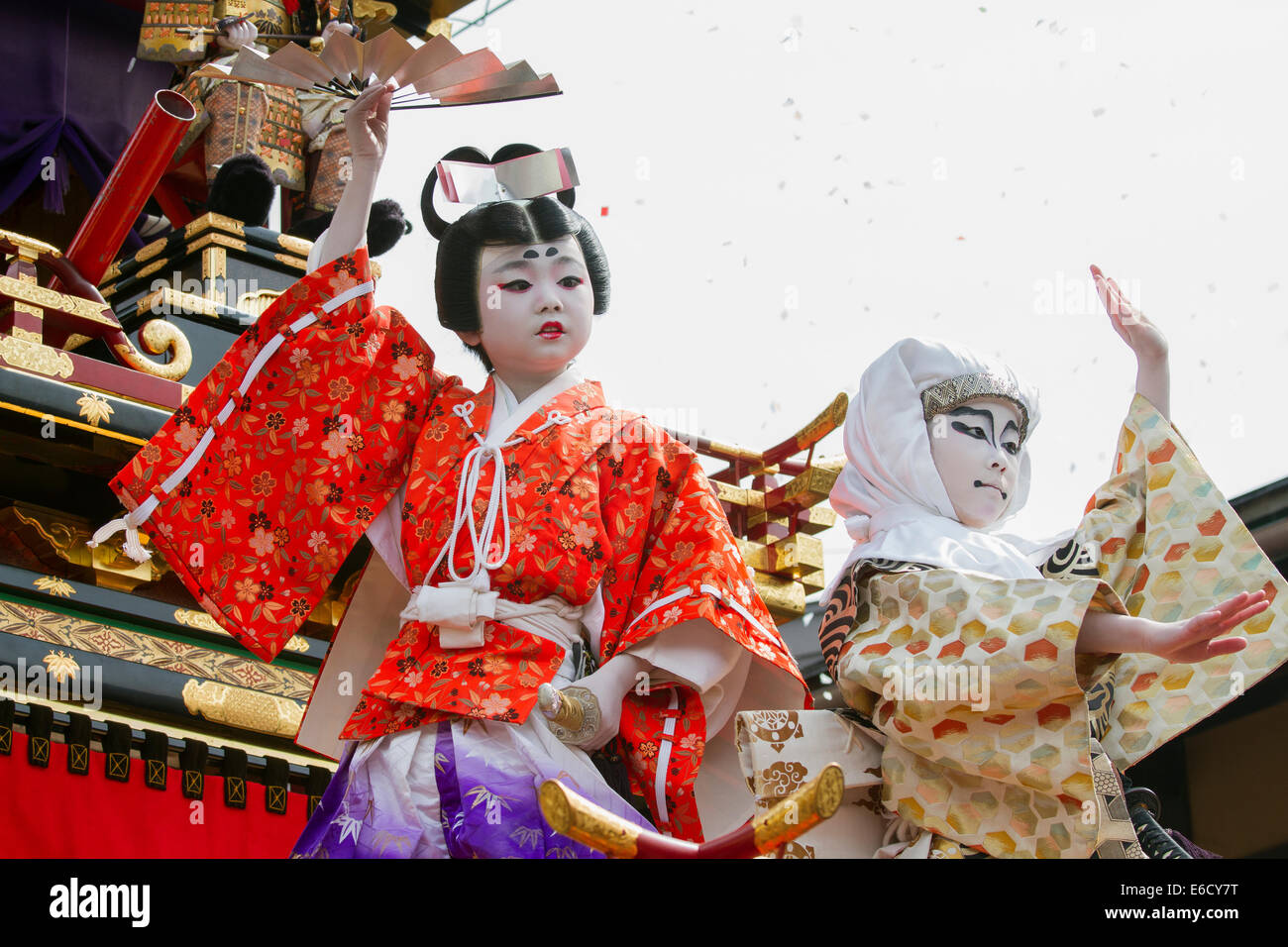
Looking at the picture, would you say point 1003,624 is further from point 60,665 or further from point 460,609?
point 60,665

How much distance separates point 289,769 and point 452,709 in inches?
61.5

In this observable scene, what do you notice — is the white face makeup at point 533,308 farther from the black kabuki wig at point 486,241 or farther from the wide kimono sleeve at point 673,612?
the wide kimono sleeve at point 673,612

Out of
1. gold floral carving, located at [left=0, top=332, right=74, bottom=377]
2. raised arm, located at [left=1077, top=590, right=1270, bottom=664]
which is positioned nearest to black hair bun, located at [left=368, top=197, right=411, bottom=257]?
gold floral carving, located at [left=0, top=332, right=74, bottom=377]

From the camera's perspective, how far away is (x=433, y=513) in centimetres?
330

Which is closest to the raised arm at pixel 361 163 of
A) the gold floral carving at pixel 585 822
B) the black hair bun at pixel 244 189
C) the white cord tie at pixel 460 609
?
the white cord tie at pixel 460 609

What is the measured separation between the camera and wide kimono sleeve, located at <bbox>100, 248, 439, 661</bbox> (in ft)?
11.2

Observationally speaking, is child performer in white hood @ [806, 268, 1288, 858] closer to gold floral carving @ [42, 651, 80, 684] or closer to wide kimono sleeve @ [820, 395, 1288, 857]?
wide kimono sleeve @ [820, 395, 1288, 857]

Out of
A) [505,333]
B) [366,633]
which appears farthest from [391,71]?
[366,633]

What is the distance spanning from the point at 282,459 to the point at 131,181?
1.35 metres

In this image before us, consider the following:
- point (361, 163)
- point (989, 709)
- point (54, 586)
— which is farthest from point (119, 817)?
point (989, 709)

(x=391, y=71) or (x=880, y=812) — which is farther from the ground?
(x=391, y=71)

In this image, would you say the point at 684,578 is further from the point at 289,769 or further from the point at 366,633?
the point at 289,769
